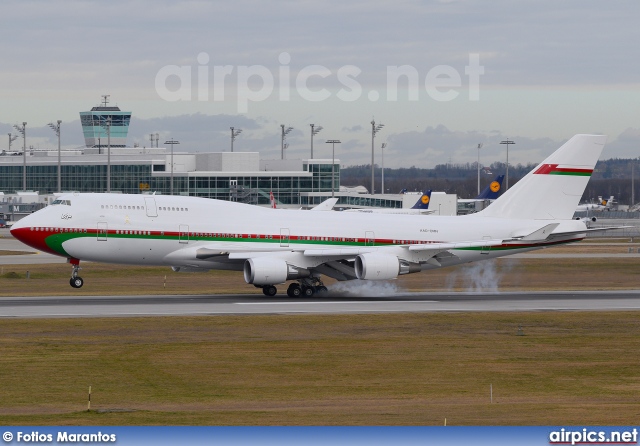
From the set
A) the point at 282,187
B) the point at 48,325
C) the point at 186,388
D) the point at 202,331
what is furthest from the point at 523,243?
the point at 282,187

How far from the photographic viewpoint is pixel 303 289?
5103cm

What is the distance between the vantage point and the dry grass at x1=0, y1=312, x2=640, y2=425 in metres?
24.0

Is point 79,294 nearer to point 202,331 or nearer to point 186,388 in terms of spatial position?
point 202,331

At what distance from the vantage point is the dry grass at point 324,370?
24000 mm

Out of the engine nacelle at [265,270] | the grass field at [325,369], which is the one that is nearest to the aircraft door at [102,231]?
the engine nacelle at [265,270]

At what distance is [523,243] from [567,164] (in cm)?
497

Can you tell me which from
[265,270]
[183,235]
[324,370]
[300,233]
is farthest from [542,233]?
[324,370]

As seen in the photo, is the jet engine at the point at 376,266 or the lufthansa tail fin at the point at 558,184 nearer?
the jet engine at the point at 376,266

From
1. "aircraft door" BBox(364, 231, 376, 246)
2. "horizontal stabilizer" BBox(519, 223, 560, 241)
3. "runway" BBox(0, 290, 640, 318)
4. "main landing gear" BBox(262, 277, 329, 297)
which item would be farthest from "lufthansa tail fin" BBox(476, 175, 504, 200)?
"main landing gear" BBox(262, 277, 329, 297)

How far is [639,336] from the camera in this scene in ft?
125

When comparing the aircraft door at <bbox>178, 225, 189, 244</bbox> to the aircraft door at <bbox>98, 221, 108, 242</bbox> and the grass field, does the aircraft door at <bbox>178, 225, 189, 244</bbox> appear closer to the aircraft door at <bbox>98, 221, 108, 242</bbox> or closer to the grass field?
the aircraft door at <bbox>98, 221, 108, 242</bbox>

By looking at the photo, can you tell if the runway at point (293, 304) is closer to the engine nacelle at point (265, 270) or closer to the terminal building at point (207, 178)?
the engine nacelle at point (265, 270)

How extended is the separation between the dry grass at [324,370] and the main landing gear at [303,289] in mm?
8626

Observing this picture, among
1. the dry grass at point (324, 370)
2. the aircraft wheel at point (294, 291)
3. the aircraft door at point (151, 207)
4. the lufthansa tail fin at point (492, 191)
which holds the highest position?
the lufthansa tail fin at point (492, 191)
